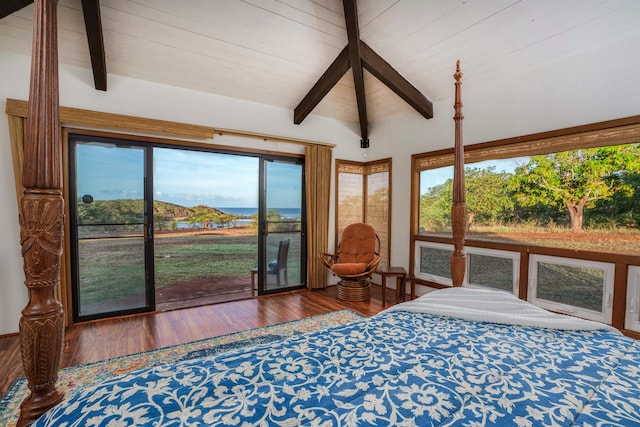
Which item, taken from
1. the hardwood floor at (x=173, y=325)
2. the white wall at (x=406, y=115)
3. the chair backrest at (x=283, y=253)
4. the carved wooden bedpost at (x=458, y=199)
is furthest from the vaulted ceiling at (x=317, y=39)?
the hardwood floor at (x=173, y=325)

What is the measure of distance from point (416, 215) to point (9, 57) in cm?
475

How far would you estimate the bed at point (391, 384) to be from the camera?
0.80 m

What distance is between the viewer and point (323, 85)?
3.81 m

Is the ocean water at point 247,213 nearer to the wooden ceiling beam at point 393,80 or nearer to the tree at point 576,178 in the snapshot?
the wooden ceiling beam at point 393,80

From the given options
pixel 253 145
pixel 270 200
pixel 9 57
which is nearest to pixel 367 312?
pixel 270 200

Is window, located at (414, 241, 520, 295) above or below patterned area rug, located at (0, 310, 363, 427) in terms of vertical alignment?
above

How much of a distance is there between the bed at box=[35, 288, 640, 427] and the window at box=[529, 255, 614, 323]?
5.62 ft

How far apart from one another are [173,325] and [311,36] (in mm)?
Answer: 3410

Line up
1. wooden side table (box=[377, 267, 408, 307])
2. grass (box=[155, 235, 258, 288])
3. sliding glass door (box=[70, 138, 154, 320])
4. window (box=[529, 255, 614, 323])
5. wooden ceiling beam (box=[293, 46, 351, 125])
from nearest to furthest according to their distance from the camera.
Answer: window (box=[529, 255, 614, 323]) → sliding glass door (box=[70, 138, 154, 320]) → wooden ceiling beam (box=[293, 46, 351, 125]) → wooden side table (box=[377, 267, 408, 307]) → grass (box=[155, 235, 258, 288])

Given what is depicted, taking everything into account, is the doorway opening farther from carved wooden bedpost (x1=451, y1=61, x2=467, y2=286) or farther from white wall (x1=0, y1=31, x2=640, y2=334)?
carved wooden bedpost (x1=451, y1=61, x2=467, y2=286)

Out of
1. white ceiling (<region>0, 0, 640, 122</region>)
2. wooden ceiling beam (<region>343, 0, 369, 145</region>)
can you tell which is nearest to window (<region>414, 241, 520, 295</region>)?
white ceiling (<region>0, 0, 640, 122</region>)

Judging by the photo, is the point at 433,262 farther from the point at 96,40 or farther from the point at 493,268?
the point at 96,40

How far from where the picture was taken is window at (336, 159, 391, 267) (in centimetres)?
476

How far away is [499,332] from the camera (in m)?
1.38
